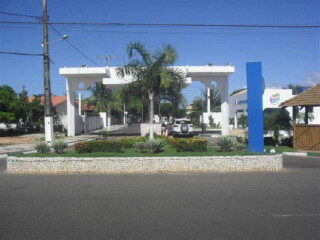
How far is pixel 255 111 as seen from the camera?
12.8 metres

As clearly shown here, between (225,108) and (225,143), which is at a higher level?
(225,108)

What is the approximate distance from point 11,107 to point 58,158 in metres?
22.9

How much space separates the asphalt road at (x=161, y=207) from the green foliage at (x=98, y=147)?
2013 millimetres

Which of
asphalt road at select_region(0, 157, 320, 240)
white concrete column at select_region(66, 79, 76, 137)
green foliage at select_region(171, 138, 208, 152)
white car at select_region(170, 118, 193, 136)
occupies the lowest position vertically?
asphalt road at select_region(0, 157, 320, 240)

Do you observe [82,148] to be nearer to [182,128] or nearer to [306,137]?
[306,137]

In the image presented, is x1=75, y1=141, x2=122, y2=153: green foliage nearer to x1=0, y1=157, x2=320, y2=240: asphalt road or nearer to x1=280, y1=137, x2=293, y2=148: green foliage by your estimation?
x1=0, y1=157, x2=320, y2=240: asphalt road

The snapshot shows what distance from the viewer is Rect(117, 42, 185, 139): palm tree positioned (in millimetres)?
16406

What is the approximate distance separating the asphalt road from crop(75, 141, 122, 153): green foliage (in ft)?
6.61

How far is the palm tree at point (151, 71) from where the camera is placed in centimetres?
1641

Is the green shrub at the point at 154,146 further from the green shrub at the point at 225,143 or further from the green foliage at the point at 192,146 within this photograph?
the green shrub at the point at 225,143

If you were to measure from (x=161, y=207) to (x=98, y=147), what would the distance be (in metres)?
6.19

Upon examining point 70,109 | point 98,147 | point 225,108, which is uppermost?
point 70,109

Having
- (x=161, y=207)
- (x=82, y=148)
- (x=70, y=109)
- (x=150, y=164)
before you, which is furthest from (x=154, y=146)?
(x=70, y=109)

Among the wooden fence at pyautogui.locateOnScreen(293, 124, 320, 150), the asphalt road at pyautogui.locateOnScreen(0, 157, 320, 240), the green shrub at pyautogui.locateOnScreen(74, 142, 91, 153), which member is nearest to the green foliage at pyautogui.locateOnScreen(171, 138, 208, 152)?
the asphalt road at pyautogui.locateOnScreen(0, 157, 320, 240)
